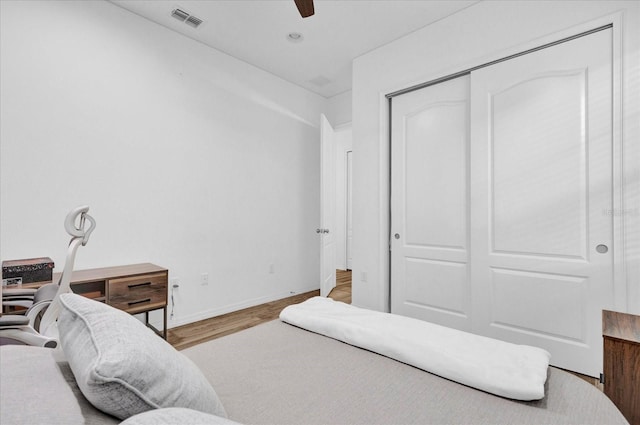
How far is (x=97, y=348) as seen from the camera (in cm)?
63

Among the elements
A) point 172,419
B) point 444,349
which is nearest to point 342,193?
point 444,349

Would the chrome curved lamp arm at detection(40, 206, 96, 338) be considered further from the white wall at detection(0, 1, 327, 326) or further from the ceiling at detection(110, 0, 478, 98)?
the ceiling at detection(110, 0, 478, 98)

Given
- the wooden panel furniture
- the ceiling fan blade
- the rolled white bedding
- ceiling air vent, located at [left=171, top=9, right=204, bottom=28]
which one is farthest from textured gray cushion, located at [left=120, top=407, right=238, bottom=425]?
ceiling air vent, located at [left=171, top=9, right=204, bottom=28]

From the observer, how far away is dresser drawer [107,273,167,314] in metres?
2.35

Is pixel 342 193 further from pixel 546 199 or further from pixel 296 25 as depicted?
pixel 546 199

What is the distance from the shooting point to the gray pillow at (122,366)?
59cm

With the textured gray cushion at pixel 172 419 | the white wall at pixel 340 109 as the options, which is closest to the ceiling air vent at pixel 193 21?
the white wall at pixel 340 109

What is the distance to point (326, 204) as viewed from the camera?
3979mm

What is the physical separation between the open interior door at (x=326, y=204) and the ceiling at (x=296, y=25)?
80cm

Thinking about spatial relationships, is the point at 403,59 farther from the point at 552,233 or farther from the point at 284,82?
the point at 552,233

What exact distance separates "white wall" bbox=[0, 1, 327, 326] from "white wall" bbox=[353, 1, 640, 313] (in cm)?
110

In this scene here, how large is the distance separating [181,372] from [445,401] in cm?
76

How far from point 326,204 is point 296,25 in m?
1.95

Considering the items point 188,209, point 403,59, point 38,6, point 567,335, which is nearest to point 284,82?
point 403,59
